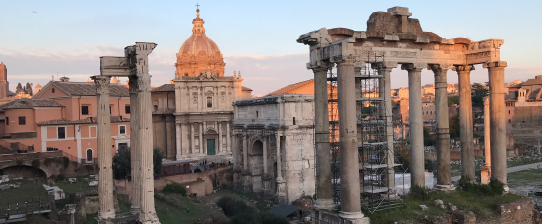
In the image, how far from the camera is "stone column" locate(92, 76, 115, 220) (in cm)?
1616

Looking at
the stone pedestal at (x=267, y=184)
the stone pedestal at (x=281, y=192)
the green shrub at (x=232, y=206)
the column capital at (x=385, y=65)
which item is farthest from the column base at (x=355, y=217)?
the stone pedestal at (x=267, y=184)

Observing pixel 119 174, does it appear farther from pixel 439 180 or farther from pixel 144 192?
pixel 439 180

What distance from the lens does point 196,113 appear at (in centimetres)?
4622

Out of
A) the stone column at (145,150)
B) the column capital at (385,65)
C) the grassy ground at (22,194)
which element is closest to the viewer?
the stone column at (145,150)

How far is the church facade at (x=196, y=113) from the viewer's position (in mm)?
46188

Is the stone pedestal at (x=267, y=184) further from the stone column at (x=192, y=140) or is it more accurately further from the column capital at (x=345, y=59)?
the column capital at (x=345, y=59)

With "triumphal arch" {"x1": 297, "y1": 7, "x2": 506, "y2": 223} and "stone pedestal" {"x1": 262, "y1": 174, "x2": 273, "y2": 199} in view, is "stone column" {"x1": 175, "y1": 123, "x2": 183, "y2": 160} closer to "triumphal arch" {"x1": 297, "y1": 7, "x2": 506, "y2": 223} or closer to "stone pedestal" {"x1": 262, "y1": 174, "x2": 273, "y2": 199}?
"stone pedestal" {"x1": 262, "y1": 174, "x2": 273, "y2": 199}

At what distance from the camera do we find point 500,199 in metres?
16.6

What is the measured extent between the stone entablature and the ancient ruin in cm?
1708

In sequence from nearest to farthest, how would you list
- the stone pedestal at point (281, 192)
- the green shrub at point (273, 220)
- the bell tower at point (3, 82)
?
the green shrub at point (273, 220)
the stone pedestal at point (281, 192)
the bell tower at point (3, 82)

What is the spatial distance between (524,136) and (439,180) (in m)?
60.5

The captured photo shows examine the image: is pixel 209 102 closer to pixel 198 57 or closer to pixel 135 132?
pixel 198 57

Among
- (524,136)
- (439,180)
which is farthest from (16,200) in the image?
(524,136)

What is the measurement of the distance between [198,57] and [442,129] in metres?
36.3
